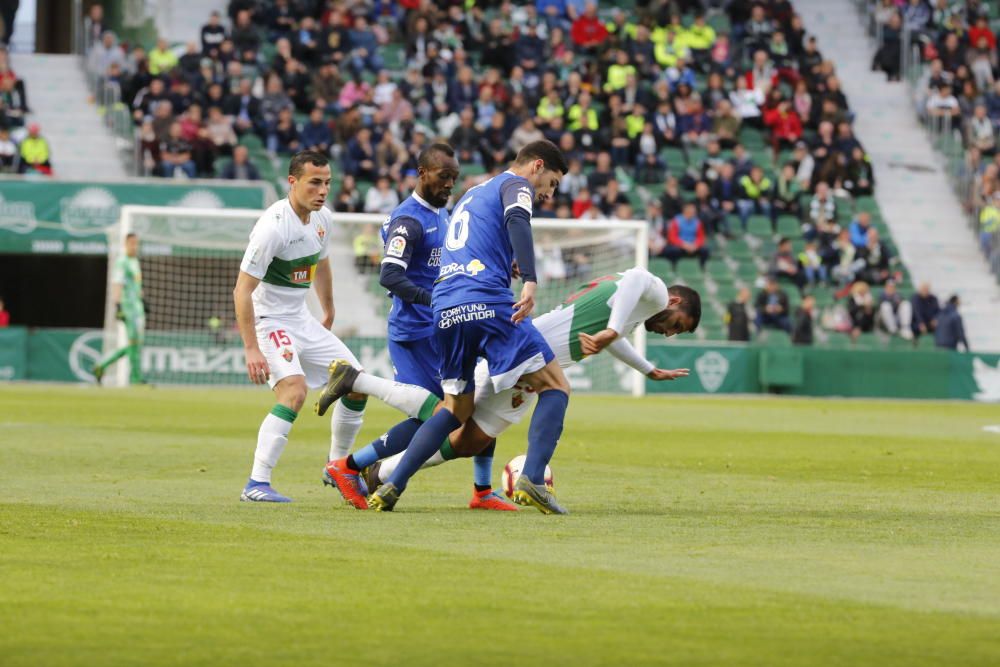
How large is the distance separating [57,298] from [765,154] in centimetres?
1480

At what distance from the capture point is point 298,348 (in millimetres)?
10211

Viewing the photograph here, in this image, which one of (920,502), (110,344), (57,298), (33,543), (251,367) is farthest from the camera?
(57,298)

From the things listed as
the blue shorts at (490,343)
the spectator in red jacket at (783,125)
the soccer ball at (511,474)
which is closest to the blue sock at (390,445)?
the soccer ball at (511,474)

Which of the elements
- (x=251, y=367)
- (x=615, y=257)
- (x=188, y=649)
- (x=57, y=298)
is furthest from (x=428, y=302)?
(x=57, y=298)

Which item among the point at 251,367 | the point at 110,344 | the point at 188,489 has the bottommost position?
the point at 110,344

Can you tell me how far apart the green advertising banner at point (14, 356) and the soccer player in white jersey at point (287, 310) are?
20.3 m

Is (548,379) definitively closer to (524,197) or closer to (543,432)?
(543,432)

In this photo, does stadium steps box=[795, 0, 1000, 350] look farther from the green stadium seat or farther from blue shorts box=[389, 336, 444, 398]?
blue shorts box=[389, 336, 444, 398]

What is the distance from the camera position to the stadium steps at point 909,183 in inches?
1398

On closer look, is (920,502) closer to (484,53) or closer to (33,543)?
(33,543)

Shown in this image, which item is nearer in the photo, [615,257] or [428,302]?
[428,302]

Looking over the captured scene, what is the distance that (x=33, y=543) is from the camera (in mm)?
7418

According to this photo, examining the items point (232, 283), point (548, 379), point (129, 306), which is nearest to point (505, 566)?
point (548, 379)

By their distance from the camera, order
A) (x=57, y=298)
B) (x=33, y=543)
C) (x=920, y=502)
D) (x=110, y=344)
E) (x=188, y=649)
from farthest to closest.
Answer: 1. (x=57, y=298)
2. (x=110, y=344)
3. (x=920, y=502)
4. (x=33, y=543)
5. (x=188, y=649)
